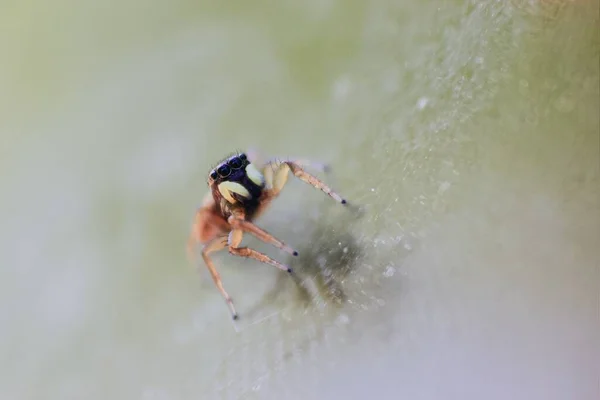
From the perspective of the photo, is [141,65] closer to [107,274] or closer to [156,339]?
[107,274]

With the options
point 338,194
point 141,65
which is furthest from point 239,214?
point 141,65

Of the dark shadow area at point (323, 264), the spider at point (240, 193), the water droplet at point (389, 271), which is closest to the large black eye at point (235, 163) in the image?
the spider at point (240, 193)

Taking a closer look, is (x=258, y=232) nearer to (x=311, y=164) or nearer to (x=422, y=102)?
(x=311, y=164)

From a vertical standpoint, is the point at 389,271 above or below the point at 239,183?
below

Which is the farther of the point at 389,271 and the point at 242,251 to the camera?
the point at 242,251

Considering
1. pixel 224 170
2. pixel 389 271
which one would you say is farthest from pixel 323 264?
pixel 224 170

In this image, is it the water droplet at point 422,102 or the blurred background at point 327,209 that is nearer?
the blurred background at point 327,209

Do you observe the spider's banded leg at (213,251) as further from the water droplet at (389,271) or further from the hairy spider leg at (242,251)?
the water droplet at (389,271)
